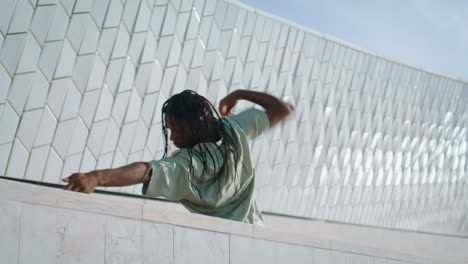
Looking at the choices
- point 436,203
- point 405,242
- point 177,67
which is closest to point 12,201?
point 177,67

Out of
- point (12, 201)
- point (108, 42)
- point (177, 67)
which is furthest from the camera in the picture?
point (177, 67)

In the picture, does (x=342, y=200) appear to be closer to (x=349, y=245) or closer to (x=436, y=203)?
(x=436, y=203)

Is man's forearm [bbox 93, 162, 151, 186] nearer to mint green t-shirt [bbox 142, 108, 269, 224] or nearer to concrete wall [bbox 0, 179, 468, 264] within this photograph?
mint green t-shirt [bbox 142, 108, 269, 224]

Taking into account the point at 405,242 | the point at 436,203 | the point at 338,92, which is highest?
the point at 338,92

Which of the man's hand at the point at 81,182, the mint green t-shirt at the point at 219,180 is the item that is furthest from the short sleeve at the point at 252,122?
the man's hand at the point at 81,182

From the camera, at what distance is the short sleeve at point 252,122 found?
349cm

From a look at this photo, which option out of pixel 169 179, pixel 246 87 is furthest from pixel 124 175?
pixel 246 87

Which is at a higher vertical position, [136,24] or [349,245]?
[136,24]

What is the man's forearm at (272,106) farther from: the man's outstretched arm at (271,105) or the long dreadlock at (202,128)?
the long dreadlock at (202,128)

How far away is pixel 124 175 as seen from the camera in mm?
2633

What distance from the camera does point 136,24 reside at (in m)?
14.8

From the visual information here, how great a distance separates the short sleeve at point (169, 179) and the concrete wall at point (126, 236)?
0.11m

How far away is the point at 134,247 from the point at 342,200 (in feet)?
64.6

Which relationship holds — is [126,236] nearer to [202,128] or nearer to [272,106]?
[202,128]
